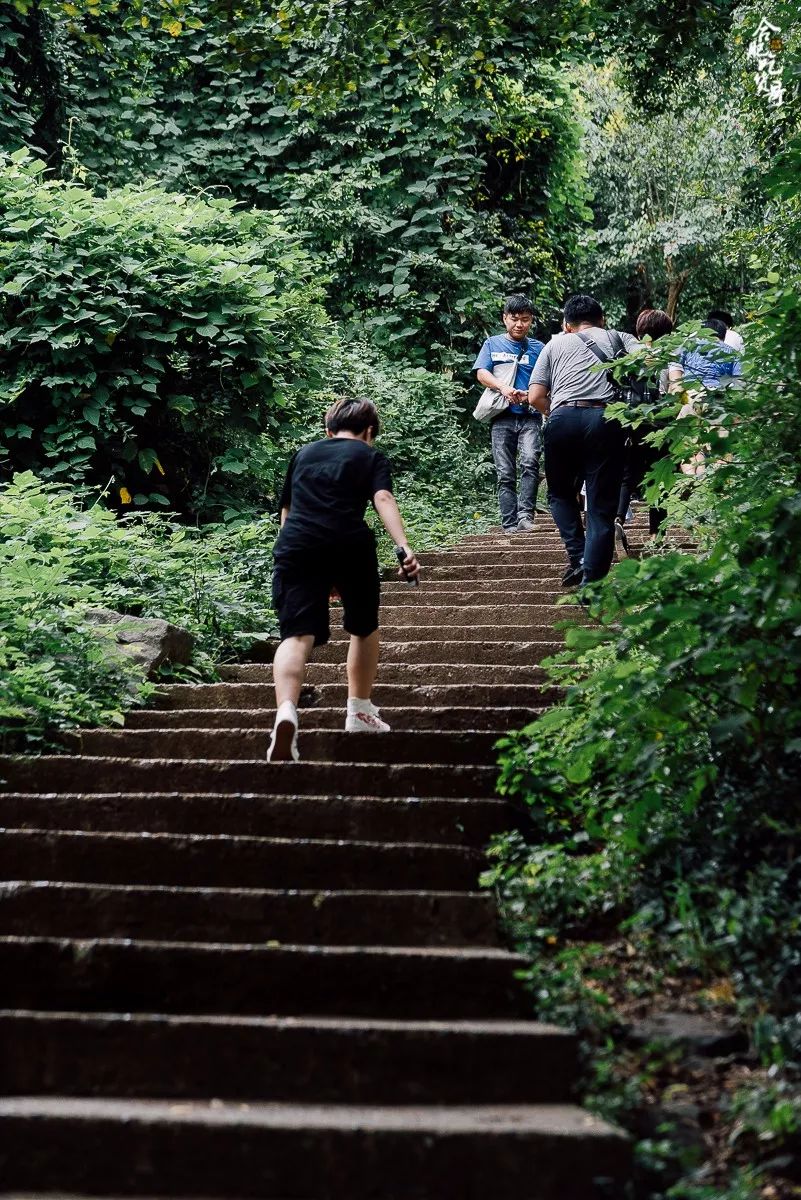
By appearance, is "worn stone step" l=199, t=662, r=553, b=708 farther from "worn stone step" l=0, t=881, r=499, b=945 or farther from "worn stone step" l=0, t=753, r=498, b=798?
"worn stone step" l=0, t=881, r=499, b=945

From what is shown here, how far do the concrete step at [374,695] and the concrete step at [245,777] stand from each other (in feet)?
2.89

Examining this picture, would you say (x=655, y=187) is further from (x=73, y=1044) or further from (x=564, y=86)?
(x=73, y=1044)

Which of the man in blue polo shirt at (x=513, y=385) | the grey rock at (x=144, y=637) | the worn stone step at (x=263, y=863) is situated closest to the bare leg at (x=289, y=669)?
the worn stone step at (x=263, y=863)

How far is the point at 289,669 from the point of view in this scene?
5.67 meters

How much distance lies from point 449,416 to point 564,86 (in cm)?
648

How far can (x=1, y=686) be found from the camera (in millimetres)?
6098

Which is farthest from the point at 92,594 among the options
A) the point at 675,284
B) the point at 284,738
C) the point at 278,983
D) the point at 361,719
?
the point at 675,284

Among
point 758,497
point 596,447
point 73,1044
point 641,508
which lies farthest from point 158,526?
point 73,1044

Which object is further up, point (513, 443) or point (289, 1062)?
point (513, 443)

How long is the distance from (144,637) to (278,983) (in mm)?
3766

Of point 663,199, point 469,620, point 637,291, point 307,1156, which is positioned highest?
point 663,199

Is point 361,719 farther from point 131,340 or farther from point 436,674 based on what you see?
point 131,340

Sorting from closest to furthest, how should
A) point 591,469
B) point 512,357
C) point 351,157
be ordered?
point 591,469 → point 512,357 → point 351,157

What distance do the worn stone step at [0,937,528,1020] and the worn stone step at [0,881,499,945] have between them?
279 millimetres
